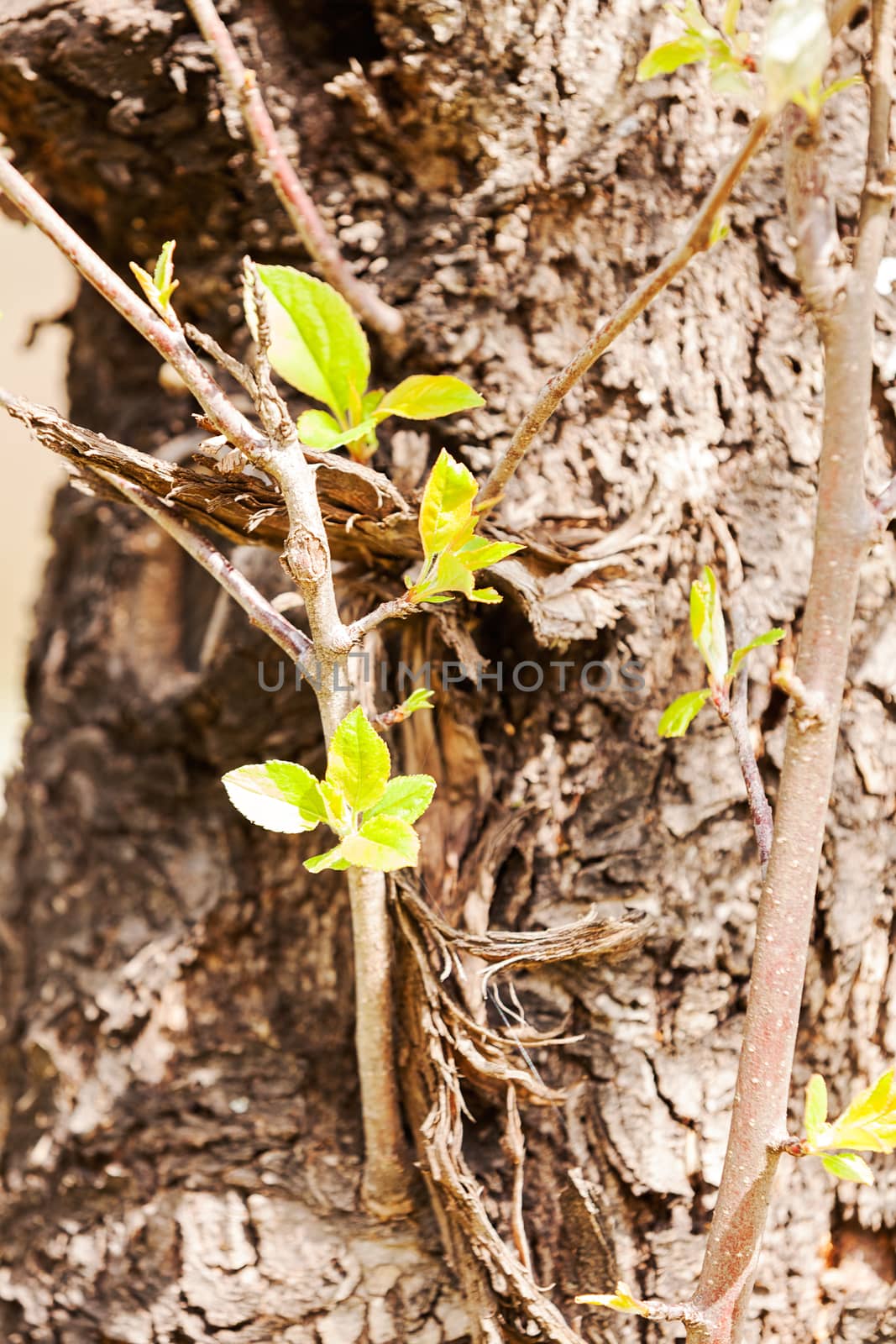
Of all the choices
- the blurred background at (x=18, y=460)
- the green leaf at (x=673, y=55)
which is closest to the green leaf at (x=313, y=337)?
the green leaf at (x=673, y=55)

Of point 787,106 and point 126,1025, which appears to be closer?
point 787,106

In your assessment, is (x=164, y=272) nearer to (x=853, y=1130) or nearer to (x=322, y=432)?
(x=322, y=432)

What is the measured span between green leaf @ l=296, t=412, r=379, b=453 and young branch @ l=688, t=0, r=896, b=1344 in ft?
0.82

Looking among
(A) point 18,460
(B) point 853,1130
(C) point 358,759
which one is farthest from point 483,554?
(A) point 18,460

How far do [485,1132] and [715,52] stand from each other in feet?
2.03

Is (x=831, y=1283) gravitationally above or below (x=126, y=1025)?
below

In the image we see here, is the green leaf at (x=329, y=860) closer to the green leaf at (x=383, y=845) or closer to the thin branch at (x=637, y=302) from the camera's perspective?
the green leaf at (x=383, y=845)

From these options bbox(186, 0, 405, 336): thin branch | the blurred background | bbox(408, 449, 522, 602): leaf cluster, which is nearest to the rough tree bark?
bbox(186, 0, 405, 336): thin branch

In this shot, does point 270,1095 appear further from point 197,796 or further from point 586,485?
point 586,485

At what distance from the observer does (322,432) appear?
61 cm

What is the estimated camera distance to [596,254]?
0.71 metres

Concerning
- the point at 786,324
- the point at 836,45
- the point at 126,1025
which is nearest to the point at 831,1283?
the point at 126,1025

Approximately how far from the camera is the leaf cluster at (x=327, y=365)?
0.60 m

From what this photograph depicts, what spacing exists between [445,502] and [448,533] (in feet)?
0.05
